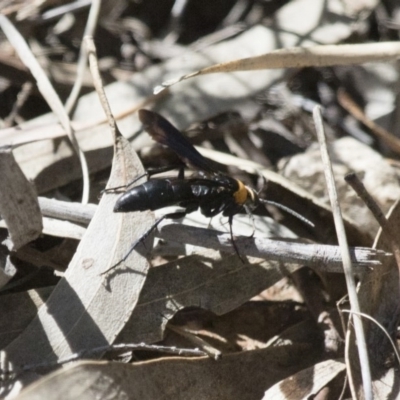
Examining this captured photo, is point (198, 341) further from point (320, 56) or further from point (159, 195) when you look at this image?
point (320, 56)

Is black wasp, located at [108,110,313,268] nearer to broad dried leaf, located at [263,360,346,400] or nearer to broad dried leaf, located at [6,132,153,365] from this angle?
broad dried leaf, located at [6,132,153,365]

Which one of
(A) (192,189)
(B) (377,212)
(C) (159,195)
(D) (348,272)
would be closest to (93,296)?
(C) (159,195)

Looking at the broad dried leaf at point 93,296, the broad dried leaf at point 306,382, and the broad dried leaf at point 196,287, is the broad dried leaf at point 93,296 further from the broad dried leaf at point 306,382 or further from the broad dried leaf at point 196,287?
the broad dried leaf at point 306,382

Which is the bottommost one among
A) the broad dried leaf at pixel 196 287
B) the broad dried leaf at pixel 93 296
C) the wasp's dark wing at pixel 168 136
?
the broad dried leaf at pixel 196 287

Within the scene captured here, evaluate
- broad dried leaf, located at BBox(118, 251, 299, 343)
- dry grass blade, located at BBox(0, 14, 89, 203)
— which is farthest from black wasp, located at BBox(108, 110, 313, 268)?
dry grass blade, located at BBox(0, 14, 89, 203)

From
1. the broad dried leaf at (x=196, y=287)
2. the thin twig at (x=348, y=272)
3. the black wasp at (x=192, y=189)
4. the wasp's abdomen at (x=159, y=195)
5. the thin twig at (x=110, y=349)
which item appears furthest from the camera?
the black wasp at (x=192, y=189)

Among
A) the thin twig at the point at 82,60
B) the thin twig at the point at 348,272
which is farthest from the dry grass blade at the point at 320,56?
the thin twig at the point at 82,60

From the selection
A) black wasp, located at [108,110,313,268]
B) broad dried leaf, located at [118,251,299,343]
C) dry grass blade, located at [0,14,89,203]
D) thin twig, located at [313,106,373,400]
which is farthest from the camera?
dry grass blade, located at [0,14,89,203]
